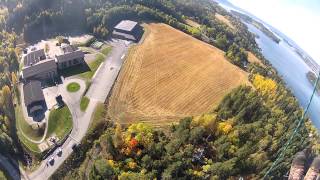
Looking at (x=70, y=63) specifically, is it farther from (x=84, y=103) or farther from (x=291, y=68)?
(x=291, y=68)

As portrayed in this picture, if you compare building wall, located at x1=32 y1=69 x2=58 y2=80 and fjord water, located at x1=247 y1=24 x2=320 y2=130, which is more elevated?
fjord water, located at x1=247 y1=24 x2=320 y2=130

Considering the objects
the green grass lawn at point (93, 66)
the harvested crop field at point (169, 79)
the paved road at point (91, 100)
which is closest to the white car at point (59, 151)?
the paved road at point (91, 100)

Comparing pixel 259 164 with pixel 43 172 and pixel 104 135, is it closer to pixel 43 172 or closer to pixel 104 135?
pixel 104 135

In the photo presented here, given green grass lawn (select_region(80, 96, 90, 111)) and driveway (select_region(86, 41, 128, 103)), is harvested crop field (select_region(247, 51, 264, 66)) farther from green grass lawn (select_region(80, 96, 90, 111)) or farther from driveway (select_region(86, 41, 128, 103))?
green grass lawn (select_region(80, 96, 90, 111))

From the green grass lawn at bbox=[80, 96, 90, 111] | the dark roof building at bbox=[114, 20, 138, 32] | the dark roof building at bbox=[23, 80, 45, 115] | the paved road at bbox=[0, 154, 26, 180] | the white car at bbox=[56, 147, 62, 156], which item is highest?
the dark roof building at bbox=[114, 20, 138, 32]

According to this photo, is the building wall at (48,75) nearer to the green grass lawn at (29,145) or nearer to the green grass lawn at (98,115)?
the green grass lawn at (98,115)

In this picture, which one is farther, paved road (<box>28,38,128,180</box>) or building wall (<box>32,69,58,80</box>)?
building wall (<box>32,69,58,80</box>)

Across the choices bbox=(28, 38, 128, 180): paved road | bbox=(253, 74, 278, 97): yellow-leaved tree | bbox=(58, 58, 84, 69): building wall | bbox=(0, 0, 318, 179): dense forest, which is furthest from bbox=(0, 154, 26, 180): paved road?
bbox=(253, 74, 278, 97): yellow-leaved tree

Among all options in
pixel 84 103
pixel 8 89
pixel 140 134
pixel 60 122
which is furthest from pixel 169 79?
pixel 8 89

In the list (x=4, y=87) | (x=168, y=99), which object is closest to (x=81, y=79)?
(x=4, y=87)
